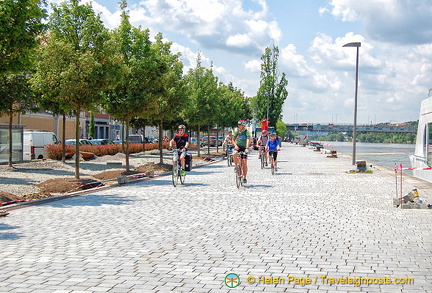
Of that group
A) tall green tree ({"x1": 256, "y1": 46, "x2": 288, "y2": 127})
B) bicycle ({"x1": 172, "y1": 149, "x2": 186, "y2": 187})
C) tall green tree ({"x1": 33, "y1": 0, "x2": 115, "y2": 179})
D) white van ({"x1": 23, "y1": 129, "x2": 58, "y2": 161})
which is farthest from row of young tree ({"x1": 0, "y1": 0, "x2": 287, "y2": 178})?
tall green tree ({"x1": 256, "y1": 46, "x2": 288, "y2": 127})

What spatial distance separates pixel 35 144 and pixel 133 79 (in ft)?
38.0

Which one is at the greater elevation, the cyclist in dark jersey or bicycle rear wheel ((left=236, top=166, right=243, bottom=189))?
the cyclist in dark jersey

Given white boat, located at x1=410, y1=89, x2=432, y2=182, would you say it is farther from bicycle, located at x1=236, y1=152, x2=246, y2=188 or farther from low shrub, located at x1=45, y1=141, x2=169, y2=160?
low shrub, located at x1=45, y1=141, x2=169, y2=160

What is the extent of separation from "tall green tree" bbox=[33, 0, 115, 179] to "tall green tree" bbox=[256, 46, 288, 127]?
69.8 m

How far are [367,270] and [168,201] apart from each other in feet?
22.0

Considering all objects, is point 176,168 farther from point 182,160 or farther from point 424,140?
point 424,140

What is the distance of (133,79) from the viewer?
20.2 meters

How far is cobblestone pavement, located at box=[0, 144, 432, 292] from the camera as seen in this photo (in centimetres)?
529

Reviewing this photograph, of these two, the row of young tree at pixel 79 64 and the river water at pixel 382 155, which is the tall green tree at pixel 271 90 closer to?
the river water at pixel 382 155

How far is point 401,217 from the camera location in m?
9.80

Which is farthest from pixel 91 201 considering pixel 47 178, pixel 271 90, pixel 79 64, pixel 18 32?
pixel 271 90

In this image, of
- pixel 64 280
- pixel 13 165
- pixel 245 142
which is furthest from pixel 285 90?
pixel 64 280

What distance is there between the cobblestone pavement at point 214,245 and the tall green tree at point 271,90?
73.4m

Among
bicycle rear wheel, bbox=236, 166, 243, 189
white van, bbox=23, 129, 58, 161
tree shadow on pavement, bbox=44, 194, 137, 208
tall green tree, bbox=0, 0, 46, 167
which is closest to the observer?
tall green tree, bbox=0, 0, 46, 167
